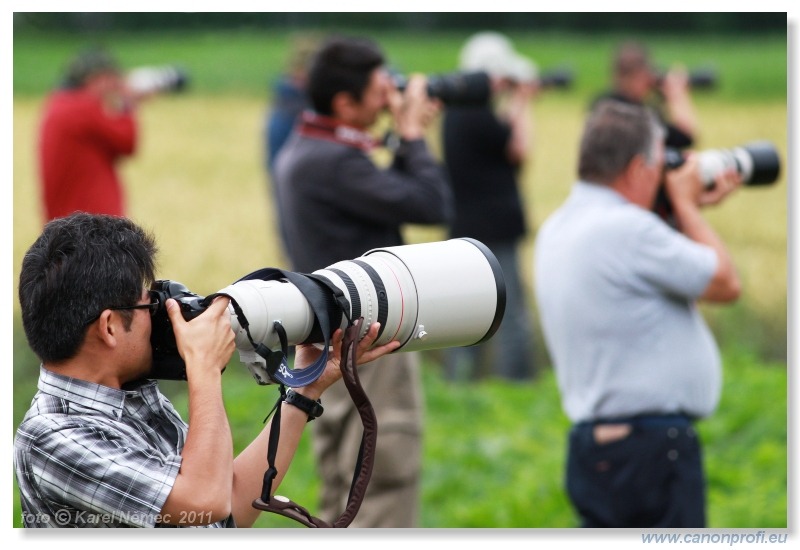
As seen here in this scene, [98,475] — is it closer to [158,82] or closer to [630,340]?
[630,340]

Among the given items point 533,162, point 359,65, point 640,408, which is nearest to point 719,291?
point 640,408

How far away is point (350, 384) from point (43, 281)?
23.4 inches

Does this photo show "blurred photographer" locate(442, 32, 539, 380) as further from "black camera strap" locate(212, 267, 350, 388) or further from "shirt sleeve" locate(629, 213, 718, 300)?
"black camera strap" locate(212, 267, 350, 388)

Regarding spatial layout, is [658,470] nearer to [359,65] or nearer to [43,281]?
[359,65]

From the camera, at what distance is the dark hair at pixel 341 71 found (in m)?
3.95

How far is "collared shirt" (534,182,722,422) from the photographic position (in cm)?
336

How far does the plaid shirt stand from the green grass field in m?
0.29

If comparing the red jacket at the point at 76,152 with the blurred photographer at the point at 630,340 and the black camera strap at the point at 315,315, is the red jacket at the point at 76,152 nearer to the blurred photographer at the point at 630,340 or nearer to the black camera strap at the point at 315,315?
the blurred photographer at the point at 630,340

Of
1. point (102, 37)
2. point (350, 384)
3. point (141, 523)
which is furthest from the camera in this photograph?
point (102, 37)

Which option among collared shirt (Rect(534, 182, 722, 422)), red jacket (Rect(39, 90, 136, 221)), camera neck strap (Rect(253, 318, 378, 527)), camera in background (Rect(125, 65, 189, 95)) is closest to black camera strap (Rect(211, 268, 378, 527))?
camera neck strap (Rect(253, 318, 378, 527))

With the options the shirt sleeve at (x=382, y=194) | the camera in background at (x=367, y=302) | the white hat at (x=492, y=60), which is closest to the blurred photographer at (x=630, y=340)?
the shirt sleeve at (x=382, y=194)

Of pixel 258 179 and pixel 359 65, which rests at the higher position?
pixel 359 65

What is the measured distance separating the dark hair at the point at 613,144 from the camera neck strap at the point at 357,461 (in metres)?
1.51

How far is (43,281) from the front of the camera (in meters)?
1.96
